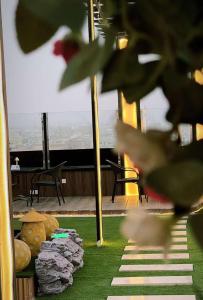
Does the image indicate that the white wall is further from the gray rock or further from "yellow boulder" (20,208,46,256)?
the gray rock

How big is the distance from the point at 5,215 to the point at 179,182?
2.94m

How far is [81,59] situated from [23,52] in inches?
3.4

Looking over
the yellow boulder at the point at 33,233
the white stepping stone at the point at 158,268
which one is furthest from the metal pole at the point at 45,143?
the white stepping stone at the point at 158,268

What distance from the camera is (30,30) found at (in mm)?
408

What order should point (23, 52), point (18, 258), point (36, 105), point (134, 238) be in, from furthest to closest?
point (36, 105) → point (18, 258) → point (23, 52) → point (134, 238)

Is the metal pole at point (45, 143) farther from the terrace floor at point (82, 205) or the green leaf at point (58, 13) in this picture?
the green leaf at point (58, 13)

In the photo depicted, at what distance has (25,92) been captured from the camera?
1228 centimetres

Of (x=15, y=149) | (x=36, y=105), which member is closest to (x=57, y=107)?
(x=36, y=105)

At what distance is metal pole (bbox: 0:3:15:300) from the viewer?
308 cm

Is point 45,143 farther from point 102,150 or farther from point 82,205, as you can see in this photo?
point 82,205


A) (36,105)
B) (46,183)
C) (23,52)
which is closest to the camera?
(23,52)

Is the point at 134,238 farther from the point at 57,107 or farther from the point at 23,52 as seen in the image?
the point at 57,107

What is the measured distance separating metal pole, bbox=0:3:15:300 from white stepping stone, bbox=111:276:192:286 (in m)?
2.54

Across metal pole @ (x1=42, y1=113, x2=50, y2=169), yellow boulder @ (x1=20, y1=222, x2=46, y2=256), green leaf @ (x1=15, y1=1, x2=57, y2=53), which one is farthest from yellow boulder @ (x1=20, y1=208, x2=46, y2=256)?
metal pole @ (x1=42, y1=113, x2=50, y2=169)
